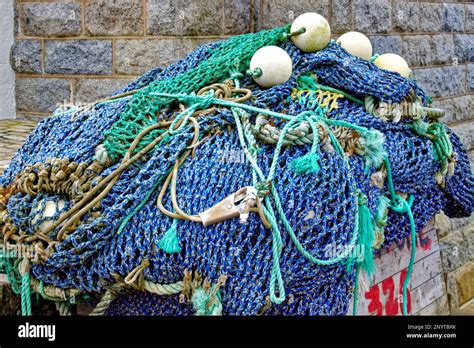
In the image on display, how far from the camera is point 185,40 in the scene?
450cm

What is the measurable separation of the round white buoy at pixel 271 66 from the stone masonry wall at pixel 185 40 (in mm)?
1959

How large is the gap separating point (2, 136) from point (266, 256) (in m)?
3.20

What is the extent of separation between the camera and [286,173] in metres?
2.13

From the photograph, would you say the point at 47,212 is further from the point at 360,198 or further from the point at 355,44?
the point at 355,44

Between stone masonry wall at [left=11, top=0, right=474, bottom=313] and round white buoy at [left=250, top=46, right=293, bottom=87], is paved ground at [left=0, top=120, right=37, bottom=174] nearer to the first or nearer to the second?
stone masonry wall at [left=11, top=0, right=474, bottom=313]

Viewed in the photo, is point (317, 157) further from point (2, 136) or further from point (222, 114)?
point (2, 136)

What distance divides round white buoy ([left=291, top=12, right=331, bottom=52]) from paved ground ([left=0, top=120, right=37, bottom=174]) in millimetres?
1767

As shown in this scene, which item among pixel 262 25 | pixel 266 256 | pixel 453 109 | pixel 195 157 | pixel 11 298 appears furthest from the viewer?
pixel 453 109

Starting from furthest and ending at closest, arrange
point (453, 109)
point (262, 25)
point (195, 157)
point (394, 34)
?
point (453, 109)
point (394, 34)
point (262, 25)
point (195, 157)

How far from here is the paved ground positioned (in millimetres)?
4070

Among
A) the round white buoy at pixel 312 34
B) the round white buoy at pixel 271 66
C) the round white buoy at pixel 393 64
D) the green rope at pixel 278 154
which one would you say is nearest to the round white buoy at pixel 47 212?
the green rope at pixel 278 154

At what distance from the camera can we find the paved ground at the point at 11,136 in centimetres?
407
